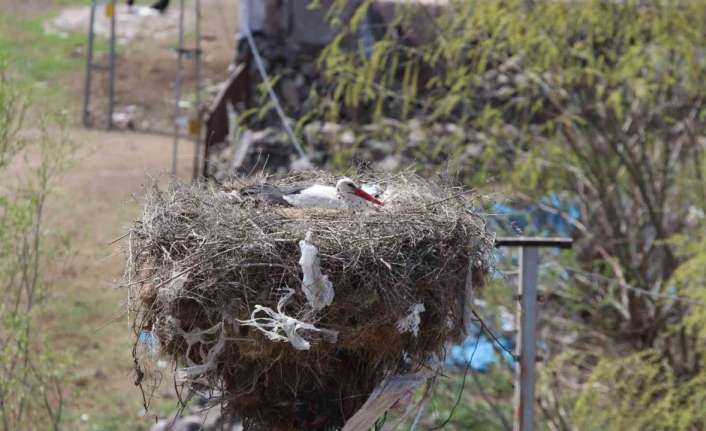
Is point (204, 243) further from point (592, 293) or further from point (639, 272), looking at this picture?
point (592, 293)

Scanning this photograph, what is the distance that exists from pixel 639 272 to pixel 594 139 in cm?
120

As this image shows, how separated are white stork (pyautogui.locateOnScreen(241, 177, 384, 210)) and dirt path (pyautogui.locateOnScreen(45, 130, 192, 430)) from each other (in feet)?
12.6

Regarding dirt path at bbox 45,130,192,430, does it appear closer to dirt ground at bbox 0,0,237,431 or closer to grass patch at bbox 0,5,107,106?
dirt ground at bbox 0,0,237,431

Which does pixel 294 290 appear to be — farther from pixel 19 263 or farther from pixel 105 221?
pixel 105 221

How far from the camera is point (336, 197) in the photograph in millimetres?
4074

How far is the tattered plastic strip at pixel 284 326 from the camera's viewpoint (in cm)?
320

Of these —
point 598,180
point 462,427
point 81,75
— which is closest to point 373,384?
point 598,180

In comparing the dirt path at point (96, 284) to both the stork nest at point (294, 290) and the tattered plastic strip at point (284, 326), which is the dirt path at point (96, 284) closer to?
the stork nest at point (294, 290)

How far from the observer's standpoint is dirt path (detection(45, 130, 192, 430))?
400 inches

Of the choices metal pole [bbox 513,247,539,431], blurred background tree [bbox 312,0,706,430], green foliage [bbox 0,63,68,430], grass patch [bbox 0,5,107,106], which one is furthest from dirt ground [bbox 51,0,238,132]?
metal pole [bbox 513,247,539,431]

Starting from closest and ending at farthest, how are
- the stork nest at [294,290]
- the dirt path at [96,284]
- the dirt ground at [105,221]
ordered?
the stork nest at [294,290]
the dirt ground at [105,221]
the dirt path at [96,284]

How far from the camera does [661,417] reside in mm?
7305

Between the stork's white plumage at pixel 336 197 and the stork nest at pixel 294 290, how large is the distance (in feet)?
0.48

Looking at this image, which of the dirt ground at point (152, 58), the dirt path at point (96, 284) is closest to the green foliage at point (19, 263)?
the dirt path at point (96, 284)
